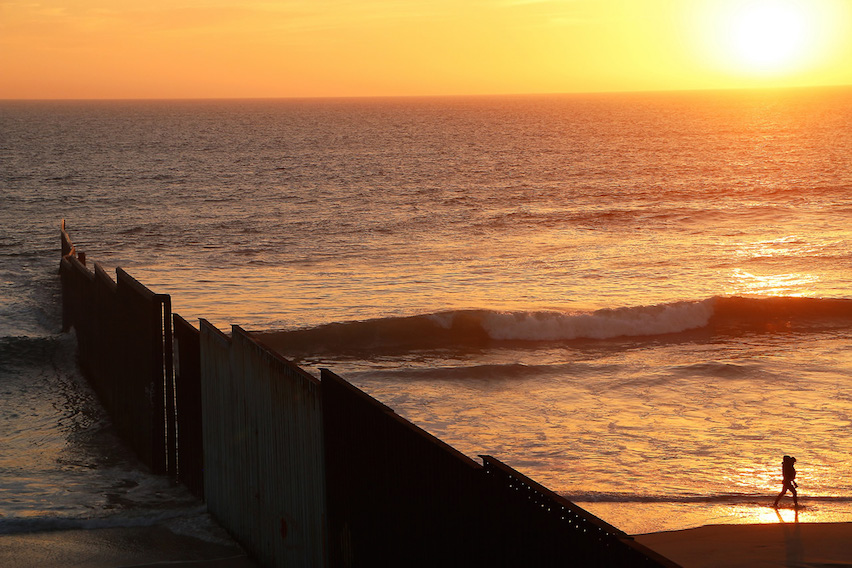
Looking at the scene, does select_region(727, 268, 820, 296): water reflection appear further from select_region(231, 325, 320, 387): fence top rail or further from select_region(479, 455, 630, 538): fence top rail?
select_region(479, 455, 630, 538): fence top rail

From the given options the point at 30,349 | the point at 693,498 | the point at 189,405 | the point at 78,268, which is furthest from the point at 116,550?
the point at 30,349

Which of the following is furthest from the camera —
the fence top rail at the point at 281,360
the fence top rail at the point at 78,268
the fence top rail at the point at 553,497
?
the fence top rail at the point at 78,268

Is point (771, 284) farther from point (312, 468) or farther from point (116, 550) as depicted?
point (312, 468)

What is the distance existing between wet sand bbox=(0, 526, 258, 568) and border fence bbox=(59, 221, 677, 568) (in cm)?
28

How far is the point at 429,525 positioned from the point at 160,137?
139 metres

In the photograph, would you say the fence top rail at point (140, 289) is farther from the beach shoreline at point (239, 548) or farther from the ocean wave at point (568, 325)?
the ocean wave at point (568, 325)

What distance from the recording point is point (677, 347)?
22656 mm

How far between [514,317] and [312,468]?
1713 centimetres

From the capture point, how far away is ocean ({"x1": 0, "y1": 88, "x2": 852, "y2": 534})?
40.0 ft

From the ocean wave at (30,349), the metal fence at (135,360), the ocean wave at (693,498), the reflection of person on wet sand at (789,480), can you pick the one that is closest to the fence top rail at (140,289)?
the metal fence at (135,360)

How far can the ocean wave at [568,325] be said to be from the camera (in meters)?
22.3

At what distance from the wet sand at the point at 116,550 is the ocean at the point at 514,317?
247mm

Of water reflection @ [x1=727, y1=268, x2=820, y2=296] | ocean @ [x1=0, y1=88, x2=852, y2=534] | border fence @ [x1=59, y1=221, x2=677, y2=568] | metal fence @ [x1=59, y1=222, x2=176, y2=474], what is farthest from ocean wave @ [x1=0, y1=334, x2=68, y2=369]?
water reflection @ [x1=727, y1=268, x2=820, y2=296]

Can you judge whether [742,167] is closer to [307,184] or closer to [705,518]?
[307,184]
